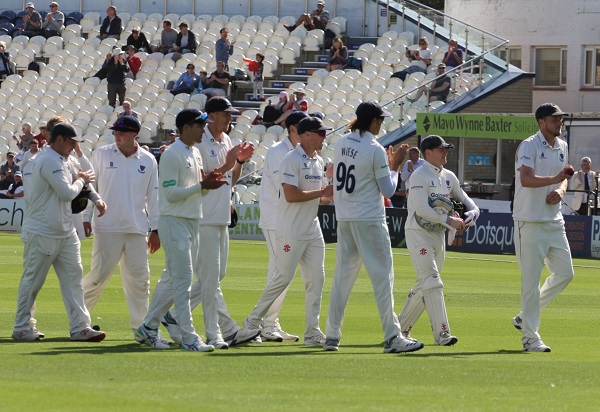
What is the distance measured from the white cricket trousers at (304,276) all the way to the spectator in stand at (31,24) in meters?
34.6

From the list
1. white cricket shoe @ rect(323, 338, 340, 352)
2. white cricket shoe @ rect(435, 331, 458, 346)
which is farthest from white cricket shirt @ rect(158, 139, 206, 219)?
white cricket shoe @ rect(435, 331, 458, 346)

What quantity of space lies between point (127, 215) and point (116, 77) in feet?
91.0

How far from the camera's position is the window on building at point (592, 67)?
44969 mm

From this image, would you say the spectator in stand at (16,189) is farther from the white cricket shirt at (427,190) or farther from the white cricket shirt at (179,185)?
the white cricket shirt at (179,185)

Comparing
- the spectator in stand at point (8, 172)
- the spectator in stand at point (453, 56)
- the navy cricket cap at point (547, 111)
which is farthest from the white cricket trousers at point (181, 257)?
the spectator in stand at point (453, 56)

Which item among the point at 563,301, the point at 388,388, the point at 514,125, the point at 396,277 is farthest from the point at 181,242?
the point at 514,125

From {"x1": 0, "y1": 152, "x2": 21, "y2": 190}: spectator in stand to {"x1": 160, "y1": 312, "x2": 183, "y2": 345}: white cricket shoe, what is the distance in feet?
75.4

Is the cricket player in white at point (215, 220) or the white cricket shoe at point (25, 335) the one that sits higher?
the cricket player in white at point (215, 220)

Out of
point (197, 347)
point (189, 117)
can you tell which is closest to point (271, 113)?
point (189, 117)

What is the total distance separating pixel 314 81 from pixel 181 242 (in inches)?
1108

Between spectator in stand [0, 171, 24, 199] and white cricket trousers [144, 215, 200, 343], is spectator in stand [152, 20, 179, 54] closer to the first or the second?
spectator in stand [0, 171, 24, 199]

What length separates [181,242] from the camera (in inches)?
435

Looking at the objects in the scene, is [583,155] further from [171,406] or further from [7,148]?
[171,406]

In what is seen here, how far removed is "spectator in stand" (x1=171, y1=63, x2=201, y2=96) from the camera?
39.1m
